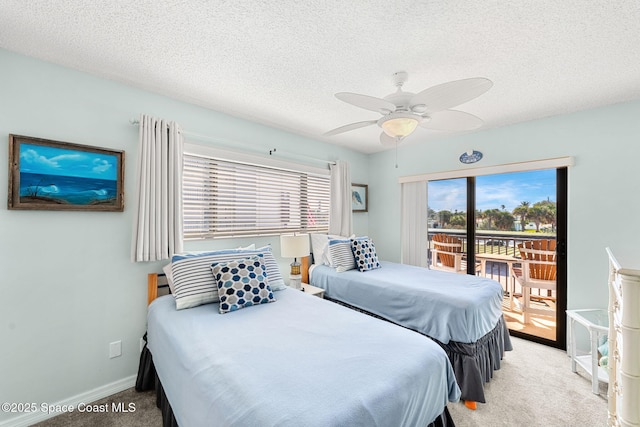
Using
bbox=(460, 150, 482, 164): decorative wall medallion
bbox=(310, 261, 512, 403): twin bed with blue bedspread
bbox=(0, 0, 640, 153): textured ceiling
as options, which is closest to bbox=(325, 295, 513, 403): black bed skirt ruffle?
bbox=(310, 261, 512, 403): twin bed with blue bedspread

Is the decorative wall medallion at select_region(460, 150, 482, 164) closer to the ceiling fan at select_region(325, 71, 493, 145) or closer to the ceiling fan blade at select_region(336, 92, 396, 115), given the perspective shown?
the ceiling fan at select_region(325, 71, 493, 145)

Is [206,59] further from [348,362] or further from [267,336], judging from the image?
[348,362]

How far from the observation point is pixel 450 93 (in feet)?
5.10

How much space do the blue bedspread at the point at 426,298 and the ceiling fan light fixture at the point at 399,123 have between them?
1427 millimetres

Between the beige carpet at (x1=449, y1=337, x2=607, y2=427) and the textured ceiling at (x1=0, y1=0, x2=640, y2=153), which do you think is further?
the beige carpet at (x1=449, y1=337, x2=607, y2=427)

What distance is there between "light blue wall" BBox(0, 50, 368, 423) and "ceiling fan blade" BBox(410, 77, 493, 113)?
223cm

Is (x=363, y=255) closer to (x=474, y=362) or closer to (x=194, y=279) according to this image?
(x=474, y=362)

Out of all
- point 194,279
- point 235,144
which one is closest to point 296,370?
→ point 194,279

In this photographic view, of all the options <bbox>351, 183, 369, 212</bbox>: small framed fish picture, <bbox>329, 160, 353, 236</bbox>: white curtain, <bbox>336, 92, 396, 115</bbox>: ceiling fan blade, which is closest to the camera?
<bbox>336, 92, 396, 115</bbox>: ceiling fan blade

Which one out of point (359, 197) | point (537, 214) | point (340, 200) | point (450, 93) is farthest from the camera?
point (359, 197)

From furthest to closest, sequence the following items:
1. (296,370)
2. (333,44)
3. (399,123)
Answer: (399,123), (333,44), (296,370)

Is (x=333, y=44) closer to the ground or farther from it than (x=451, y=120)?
farther from it

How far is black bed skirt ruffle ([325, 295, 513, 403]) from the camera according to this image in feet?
6.59

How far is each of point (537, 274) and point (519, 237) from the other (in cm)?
46
